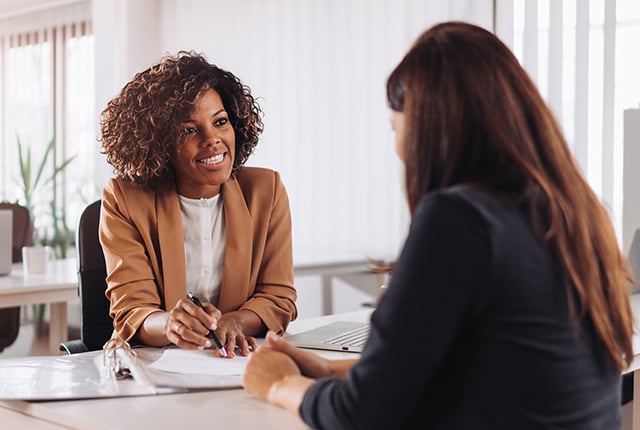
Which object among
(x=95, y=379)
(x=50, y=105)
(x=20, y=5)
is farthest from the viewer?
(x=20, y=5)

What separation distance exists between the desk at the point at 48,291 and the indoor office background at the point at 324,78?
1588mm

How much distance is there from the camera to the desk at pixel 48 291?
303 cm

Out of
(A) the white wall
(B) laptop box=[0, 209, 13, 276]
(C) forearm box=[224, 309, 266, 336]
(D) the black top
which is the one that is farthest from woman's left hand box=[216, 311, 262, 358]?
(A) the white wall

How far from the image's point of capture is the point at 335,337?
1786mm

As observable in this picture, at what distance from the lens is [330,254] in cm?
473

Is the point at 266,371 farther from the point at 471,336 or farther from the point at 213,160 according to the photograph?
the point at 213,160

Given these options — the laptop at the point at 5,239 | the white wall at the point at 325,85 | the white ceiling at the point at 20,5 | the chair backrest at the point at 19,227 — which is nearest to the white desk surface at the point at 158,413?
the laptop at the point at 5,239

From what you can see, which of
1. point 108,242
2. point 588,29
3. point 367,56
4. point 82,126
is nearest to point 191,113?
point 108,242

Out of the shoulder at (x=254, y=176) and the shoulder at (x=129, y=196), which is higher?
the shoulder at (x=254, y=176)

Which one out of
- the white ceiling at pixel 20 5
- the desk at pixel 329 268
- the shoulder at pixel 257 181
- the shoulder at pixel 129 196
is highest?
the white ceiling at pixel 20 5

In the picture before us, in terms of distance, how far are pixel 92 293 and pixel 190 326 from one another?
0.63m

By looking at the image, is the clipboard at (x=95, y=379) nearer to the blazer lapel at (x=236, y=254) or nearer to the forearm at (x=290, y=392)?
the forearm at (x=290, y=392)

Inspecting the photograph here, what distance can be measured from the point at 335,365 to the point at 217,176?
69 centimetres

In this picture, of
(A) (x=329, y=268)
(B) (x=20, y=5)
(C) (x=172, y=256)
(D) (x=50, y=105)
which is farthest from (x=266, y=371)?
(B) (x=20, y=5)
